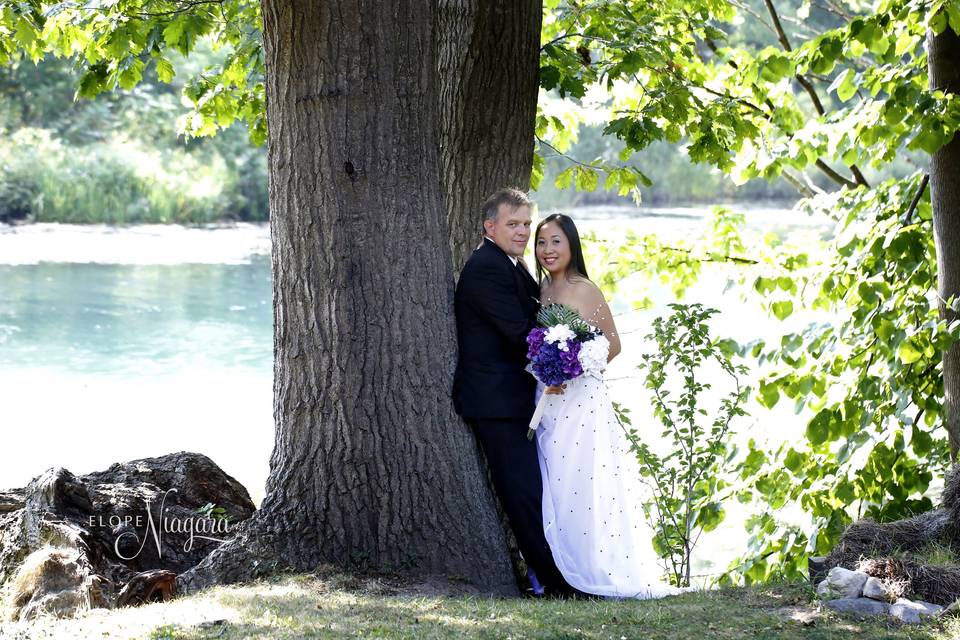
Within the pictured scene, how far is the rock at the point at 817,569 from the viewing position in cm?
512

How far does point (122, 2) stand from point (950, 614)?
5.89 meters

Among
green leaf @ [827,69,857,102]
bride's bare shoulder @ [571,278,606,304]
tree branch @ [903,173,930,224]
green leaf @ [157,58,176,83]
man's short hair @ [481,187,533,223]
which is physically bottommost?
bride's bare shoulder @ [571,278,606,304]

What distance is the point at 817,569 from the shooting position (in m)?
5.25

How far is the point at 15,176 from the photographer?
104ft

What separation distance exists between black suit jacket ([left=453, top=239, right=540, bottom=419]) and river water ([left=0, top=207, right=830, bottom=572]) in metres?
1.31

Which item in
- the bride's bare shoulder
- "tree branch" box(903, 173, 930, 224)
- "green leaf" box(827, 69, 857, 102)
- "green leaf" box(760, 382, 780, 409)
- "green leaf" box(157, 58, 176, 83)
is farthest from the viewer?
"green leaf" box(157, 58, 176, 83)

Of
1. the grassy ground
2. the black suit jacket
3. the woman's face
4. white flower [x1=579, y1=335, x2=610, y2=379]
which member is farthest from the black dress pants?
the woman's face

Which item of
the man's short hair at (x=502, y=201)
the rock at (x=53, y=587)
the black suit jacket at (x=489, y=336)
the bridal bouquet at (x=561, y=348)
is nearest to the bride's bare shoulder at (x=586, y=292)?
the bridal bouquet at (x=561, y=348)

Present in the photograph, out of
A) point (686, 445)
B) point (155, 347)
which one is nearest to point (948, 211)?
point (686, 445)

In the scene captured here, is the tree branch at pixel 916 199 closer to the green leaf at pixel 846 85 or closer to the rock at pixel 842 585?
the green leaf at pixel 846 85

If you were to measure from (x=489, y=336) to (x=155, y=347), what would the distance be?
14.8 meters

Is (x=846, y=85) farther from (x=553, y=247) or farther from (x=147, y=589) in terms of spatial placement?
(x=147, y=589)

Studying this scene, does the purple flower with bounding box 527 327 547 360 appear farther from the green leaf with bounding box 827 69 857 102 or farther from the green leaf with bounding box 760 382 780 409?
the green leaf with bounding box 827 69 857 102

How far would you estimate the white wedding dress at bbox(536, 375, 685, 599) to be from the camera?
5668mm
